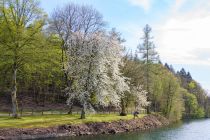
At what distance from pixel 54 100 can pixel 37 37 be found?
37.5m

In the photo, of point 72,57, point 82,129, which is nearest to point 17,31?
point 72,57

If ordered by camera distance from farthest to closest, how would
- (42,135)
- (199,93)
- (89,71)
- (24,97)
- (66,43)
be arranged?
(199,93), (24,97), (66,43), (89,71), (42,135)

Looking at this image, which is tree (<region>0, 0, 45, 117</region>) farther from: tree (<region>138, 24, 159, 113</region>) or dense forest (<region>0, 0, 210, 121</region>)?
tree (<region>138, 24, 159, 113</region>)

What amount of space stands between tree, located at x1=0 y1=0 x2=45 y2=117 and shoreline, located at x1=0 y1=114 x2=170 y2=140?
29.1 ft

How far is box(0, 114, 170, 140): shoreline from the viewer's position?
4309 cm

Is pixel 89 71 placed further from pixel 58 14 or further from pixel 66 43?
pixel 58 14

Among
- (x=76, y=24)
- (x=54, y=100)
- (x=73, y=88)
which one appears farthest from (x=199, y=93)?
(x=73, y=88)

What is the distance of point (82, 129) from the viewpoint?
50.7m

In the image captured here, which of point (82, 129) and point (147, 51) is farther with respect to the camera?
point (147, 51)

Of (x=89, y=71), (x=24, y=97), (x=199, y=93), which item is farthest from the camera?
(x=199, y=93)

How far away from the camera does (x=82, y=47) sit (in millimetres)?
58188

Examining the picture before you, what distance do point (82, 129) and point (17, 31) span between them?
1742cm

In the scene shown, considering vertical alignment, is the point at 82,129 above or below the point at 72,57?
below

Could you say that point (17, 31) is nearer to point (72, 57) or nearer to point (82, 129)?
point (72, 57)
